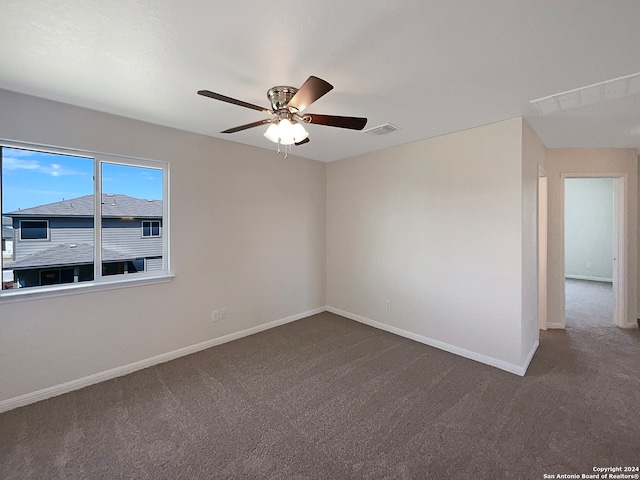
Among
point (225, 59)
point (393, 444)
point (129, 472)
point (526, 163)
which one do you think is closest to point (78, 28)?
point (225, 59)

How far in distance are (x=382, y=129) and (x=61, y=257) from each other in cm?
336

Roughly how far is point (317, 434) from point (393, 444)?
52 cm

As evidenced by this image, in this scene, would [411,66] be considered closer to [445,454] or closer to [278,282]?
[445,454]

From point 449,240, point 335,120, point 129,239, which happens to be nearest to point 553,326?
point 449,240

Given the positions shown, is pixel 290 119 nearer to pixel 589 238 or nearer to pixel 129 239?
pixel 129 239

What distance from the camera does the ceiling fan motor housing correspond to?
2.00 meters

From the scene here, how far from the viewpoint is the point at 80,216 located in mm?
2617

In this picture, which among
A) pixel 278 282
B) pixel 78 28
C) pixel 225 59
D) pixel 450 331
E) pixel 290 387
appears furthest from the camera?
pixel 278 282

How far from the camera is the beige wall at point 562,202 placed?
12.6ft

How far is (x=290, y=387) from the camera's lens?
8.37 ft

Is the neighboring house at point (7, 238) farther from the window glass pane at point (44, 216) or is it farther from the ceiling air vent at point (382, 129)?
the ceiling air vent at point (382, 129)

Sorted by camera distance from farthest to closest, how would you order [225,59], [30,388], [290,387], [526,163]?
1. [526,163]
2. [290,387]
3. [30,388]
4. [225,59]

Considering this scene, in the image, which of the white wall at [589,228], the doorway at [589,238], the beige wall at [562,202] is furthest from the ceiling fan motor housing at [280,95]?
the white wall at [589,228]

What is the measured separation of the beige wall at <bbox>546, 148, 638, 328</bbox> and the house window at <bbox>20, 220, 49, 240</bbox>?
5.84 m
